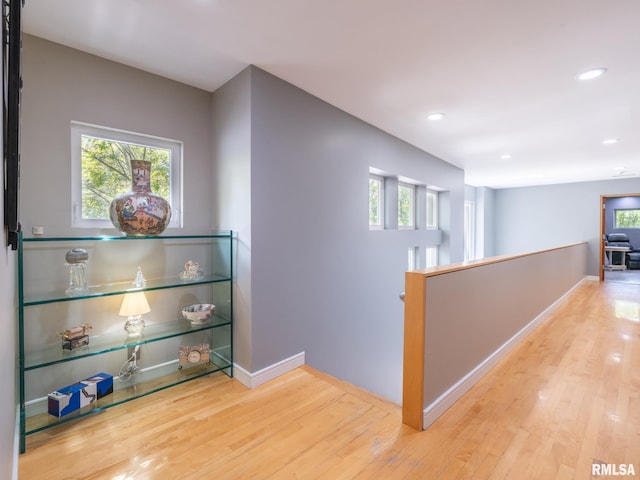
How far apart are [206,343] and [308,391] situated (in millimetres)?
1029

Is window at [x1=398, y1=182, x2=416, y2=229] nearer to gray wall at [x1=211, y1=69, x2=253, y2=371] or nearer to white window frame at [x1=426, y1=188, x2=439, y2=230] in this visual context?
white window frame at [x1=426, y1=188, x2=439, y2=230]

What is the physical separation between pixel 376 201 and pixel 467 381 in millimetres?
2529

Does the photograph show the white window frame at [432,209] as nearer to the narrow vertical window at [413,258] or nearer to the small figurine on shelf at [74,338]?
the narrow vertical window at [413,258]

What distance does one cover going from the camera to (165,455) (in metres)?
1.65

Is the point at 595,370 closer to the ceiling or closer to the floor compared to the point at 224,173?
closer to the floor

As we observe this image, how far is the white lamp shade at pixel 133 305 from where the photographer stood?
7.30ft

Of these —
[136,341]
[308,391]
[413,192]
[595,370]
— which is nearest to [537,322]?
[595,370]

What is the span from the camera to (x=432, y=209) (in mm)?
5695

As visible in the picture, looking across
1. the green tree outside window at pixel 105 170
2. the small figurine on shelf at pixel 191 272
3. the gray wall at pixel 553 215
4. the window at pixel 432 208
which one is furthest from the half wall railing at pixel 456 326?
the gray wall at pixel 553 215

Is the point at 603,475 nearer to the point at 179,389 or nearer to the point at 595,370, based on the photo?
the point at 595,370

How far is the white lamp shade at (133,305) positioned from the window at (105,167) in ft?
1.77

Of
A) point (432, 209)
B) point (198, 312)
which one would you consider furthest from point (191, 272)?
point (432, 209)

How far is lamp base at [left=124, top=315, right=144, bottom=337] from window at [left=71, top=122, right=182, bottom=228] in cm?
69

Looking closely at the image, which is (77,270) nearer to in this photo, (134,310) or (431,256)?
(134,310)
